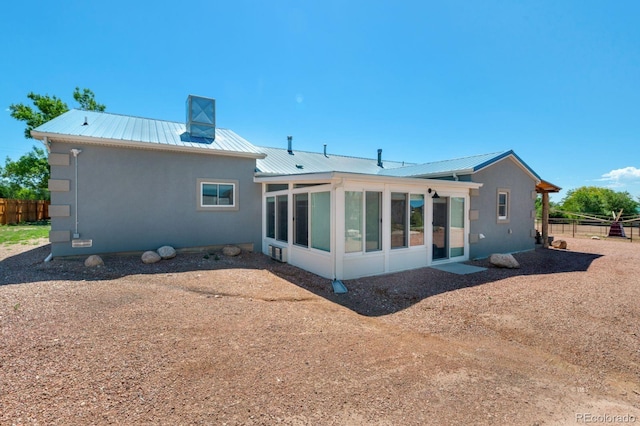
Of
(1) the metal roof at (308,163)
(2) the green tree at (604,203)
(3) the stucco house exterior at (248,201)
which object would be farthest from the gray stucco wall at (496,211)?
(2) the green tree at (604,203)

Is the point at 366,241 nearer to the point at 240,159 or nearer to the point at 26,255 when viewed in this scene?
the point at 240,159

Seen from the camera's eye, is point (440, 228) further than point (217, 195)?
No

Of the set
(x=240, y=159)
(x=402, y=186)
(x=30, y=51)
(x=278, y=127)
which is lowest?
(x=402, y=186)

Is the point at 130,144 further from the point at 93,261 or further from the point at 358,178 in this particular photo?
the point at 358,178

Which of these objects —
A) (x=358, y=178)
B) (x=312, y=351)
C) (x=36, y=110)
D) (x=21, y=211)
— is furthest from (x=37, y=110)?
(x=312, y=351)

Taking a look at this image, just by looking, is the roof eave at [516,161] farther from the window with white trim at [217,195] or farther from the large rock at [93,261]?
the large rock at [93,261]

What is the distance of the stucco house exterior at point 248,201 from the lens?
7594mm

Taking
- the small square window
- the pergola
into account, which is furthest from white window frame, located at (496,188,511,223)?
the pergola

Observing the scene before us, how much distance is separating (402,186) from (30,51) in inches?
833

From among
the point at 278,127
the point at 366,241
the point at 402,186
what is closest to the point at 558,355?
the point at 366,241

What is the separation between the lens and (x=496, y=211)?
11281 millimetres

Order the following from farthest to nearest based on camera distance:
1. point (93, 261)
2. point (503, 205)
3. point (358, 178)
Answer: point (503, 205), point (93, 261), point (358, 178)

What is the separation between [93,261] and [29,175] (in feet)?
112

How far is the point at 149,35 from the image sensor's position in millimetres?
10984
